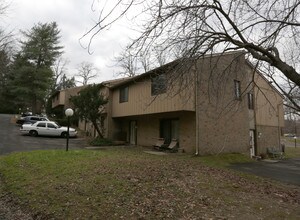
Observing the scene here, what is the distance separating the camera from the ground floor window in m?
19.8

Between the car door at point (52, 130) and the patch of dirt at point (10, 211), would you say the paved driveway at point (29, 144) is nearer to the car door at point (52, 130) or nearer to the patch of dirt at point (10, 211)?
the car door at point (52, 130)

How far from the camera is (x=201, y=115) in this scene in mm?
17406

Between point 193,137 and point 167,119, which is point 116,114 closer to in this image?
point 167,119

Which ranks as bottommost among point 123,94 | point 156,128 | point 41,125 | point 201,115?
point 156,128

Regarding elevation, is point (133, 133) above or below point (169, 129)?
below

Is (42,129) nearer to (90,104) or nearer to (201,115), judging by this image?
(90,104)

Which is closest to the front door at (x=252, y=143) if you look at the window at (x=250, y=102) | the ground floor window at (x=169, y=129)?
the window at (x=250, y=102)

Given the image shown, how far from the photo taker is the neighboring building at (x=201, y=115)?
16719mm

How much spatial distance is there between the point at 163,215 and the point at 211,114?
41.4 feet

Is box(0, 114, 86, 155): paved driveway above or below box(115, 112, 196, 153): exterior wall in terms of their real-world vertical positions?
below

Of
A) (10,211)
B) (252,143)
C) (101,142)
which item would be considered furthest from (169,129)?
(10,211)

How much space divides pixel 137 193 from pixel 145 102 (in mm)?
12959

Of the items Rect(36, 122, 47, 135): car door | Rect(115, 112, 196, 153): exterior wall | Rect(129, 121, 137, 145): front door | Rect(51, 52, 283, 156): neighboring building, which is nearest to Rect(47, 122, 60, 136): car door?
Rect(36, 122, 47, 135): car door

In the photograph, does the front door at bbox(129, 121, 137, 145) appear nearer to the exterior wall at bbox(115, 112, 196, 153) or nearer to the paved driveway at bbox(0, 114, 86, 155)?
the exterior wall at bbox(115, 112, 196, 153)
